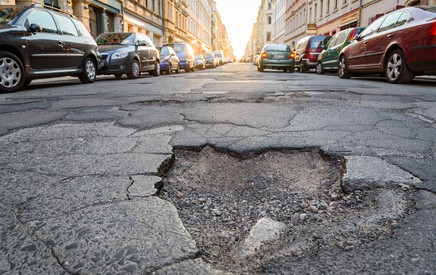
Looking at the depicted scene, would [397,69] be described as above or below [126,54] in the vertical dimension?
below

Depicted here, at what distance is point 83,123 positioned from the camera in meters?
3.50

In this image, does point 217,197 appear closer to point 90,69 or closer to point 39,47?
point 39,47

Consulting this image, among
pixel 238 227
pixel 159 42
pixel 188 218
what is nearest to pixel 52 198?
pixel 188 218

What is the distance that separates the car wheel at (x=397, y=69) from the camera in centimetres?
738

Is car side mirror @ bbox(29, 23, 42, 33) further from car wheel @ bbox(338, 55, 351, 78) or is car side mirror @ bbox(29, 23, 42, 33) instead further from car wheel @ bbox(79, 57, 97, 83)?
car wheel @ bbox(338, 55, 351, 78)

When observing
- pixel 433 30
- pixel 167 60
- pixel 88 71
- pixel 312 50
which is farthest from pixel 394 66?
pixel 167 60

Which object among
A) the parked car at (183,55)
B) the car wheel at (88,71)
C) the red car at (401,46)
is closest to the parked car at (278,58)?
the parked car at (183,55)

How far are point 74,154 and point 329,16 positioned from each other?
30.9 metres

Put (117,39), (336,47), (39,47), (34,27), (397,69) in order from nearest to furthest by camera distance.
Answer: (34,27), (39,47), (397,69), (117,39), (336,47)

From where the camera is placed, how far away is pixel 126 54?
422 inches

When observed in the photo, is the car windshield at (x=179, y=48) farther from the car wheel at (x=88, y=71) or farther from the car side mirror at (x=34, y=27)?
the car side mirror at (x=34, y=27)

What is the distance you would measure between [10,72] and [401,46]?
7517 mm

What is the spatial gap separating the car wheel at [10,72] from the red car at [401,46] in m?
7.40

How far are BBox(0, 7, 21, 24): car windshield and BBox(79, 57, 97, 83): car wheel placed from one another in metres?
2.04
